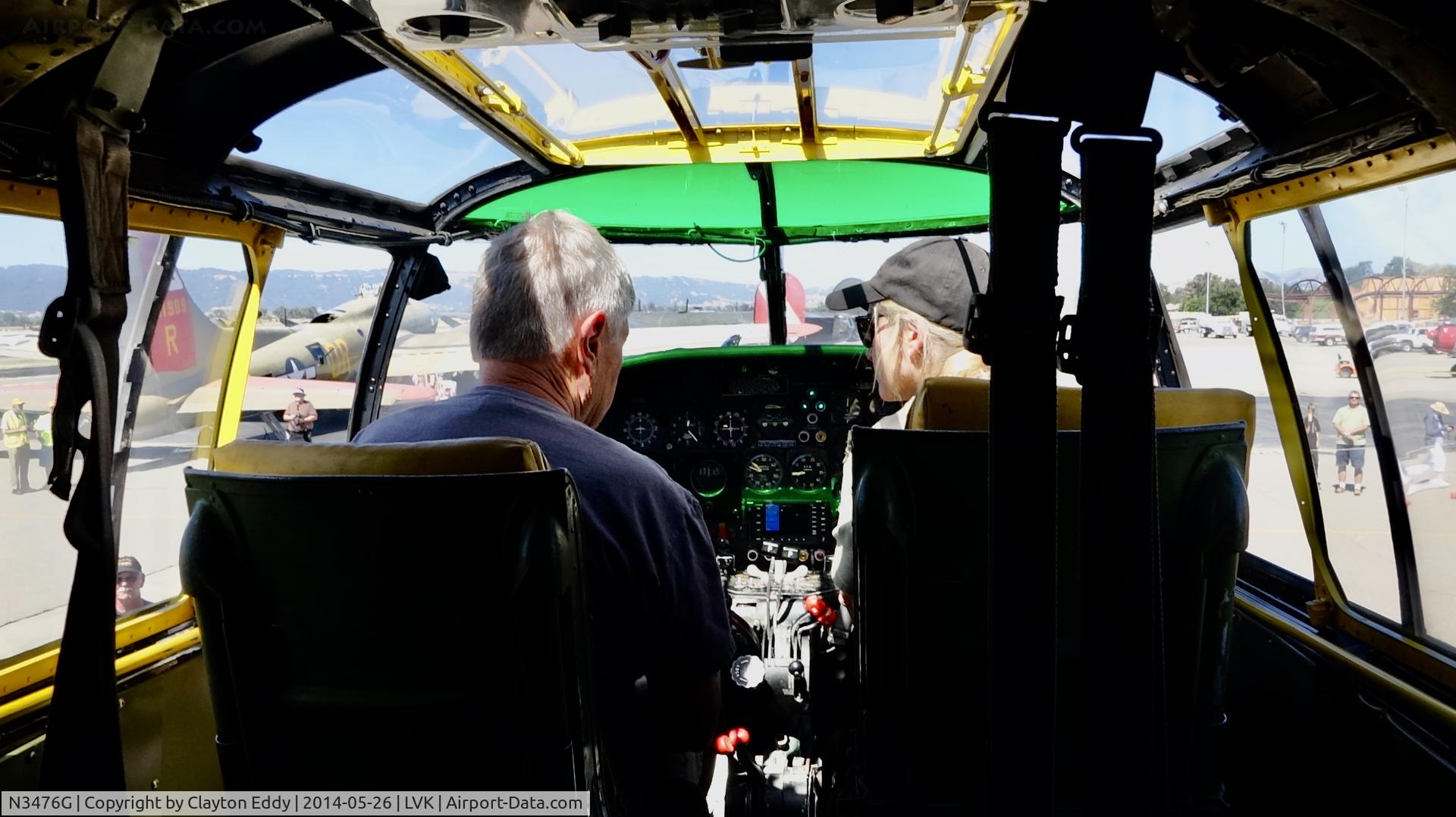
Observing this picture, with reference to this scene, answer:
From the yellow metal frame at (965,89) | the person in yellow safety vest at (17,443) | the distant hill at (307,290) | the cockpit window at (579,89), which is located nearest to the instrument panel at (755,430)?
the distant hill at (307,290)

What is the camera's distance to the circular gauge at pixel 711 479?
4.12 meters

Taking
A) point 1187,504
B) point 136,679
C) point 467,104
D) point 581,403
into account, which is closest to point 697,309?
point 467,104

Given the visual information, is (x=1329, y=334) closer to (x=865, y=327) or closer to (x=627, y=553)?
(x=865, y=327)

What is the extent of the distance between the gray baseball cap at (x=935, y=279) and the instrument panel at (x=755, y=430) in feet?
4.92

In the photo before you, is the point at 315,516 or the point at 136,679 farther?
the point at 136,679

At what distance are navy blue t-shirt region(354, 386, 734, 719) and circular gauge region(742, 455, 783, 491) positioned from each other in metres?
2.43

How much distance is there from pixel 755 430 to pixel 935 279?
5.93 feet

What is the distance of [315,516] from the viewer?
1.24m

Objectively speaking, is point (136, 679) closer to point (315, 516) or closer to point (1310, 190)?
point (315, 516)

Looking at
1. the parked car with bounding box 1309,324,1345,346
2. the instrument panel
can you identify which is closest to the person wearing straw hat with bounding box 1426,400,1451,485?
the parked car with bounding box 1309,324,1345,346

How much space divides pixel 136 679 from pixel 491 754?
143 centimetres

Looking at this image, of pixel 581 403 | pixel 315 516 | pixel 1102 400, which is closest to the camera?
pixel 1102 400

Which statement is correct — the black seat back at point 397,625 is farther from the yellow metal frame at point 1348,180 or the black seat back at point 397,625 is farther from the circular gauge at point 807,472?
the circular gauge at point 807,472

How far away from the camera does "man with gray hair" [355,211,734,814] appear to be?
156 cm
